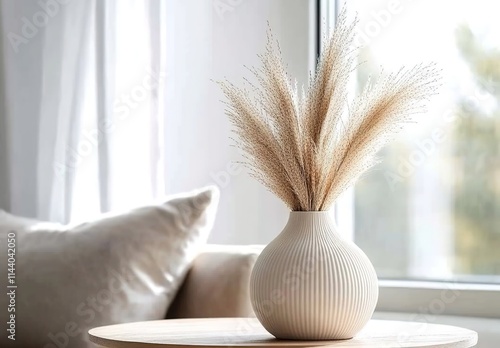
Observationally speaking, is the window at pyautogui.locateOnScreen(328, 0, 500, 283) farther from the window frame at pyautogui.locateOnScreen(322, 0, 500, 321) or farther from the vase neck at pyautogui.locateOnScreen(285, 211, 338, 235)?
the vase neck at pyautogui.locateOnScreen(285, 211, 338, 235)

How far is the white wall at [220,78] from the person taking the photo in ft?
7.08

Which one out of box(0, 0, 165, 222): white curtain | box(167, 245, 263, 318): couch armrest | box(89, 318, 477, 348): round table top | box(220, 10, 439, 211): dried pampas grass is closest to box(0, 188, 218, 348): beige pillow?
box(167, 245, 263, 318): couch armrest

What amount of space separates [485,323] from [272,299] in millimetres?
738

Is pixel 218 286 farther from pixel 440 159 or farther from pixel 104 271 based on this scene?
pixel 440 159

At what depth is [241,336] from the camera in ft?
4.62

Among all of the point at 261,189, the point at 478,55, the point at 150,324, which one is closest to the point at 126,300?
the point at 150,324

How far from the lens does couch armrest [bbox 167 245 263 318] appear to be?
68.1 inches

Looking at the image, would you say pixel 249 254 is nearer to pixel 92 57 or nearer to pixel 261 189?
pixel 261 189

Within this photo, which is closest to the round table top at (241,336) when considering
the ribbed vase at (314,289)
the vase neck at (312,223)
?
the ribbed vase at (314,289)

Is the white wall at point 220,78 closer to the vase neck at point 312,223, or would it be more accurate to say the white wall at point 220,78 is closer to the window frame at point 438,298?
the window frame at point 438,298

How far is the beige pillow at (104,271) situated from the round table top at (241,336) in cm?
20

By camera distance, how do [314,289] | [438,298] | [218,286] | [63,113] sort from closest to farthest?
[314,289] < [218,286] < [438,298] < [63,113]

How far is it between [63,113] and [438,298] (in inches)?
42.1

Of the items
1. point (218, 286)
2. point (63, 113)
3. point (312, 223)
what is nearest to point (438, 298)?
point (218, 286)
